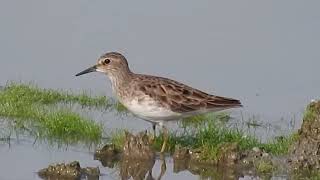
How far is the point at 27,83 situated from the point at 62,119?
258cm

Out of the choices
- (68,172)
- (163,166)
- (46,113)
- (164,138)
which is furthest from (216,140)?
(68,172)

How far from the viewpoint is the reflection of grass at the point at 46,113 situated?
13.3 meters

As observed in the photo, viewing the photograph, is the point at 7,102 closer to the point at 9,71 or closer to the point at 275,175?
the point at 9,71

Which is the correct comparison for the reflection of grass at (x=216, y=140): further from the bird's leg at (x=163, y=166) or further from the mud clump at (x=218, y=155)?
the bird's leg at (x=163, y=166)

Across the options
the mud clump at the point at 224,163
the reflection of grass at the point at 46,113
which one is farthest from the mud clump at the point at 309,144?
the reflection of grass at the point at 46,113

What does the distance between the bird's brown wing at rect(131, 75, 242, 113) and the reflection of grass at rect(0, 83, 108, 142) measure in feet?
2.87

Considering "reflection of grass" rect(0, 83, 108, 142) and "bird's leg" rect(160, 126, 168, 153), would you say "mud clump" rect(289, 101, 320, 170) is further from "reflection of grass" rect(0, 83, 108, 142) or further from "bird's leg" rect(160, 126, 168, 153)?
"reflection of grass" rect(0, 83, 108, 142)

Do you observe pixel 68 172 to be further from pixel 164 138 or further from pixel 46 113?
pixel 46 113

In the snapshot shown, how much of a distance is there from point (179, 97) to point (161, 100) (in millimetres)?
241

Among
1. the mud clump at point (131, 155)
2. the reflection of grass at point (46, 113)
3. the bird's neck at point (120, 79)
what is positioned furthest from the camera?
the bird's neck at point (120, 79)

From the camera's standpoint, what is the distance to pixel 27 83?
15.9 m

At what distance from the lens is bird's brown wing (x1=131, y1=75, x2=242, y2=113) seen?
1312cm

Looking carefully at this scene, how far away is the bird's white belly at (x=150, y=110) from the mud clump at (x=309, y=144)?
1.67 m

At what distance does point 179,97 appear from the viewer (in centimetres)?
1319
